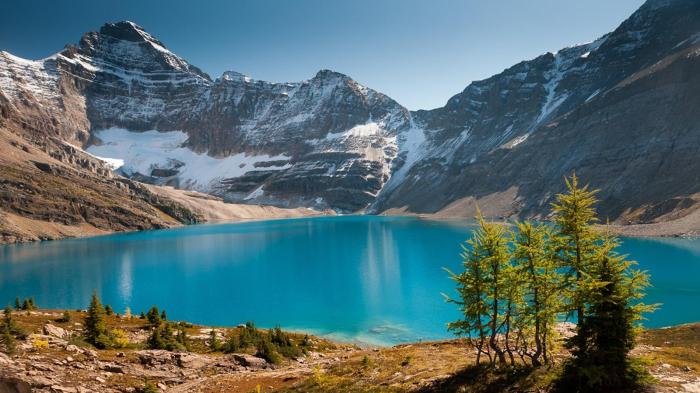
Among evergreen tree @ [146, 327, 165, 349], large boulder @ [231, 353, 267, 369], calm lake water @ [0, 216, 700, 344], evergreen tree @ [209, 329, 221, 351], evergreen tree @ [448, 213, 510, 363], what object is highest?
evergreen tree @ [448, 213, 510, 363]

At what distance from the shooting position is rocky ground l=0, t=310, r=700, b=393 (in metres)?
18.7

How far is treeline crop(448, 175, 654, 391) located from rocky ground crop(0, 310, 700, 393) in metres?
1.33

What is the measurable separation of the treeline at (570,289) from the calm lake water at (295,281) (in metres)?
29.1

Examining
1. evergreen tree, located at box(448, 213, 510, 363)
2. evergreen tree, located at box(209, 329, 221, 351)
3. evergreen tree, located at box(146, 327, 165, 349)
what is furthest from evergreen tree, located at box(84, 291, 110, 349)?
evergreen tree, located at box(448, 213, 510, 363)

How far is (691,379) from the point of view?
16.0 metres

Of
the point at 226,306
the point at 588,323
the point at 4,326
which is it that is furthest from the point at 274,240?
the point at 588,323

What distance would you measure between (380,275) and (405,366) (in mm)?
62794

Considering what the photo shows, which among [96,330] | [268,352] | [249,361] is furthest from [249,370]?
[96,330]

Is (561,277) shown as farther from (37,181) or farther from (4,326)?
(37,181)

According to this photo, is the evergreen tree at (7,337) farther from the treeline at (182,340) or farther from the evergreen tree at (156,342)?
the evergreen tree at (156,342)

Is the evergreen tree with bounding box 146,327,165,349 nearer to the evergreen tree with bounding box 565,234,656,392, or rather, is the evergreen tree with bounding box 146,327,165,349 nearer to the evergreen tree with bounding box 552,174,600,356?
the evergreen tree with bounding box 565,234,656,392

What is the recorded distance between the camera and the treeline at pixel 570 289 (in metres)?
15.6

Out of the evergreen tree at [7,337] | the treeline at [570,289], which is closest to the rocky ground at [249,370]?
the evergreen tree at [7,337]

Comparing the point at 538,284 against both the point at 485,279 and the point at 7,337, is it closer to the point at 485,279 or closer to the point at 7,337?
the point at 485,279
